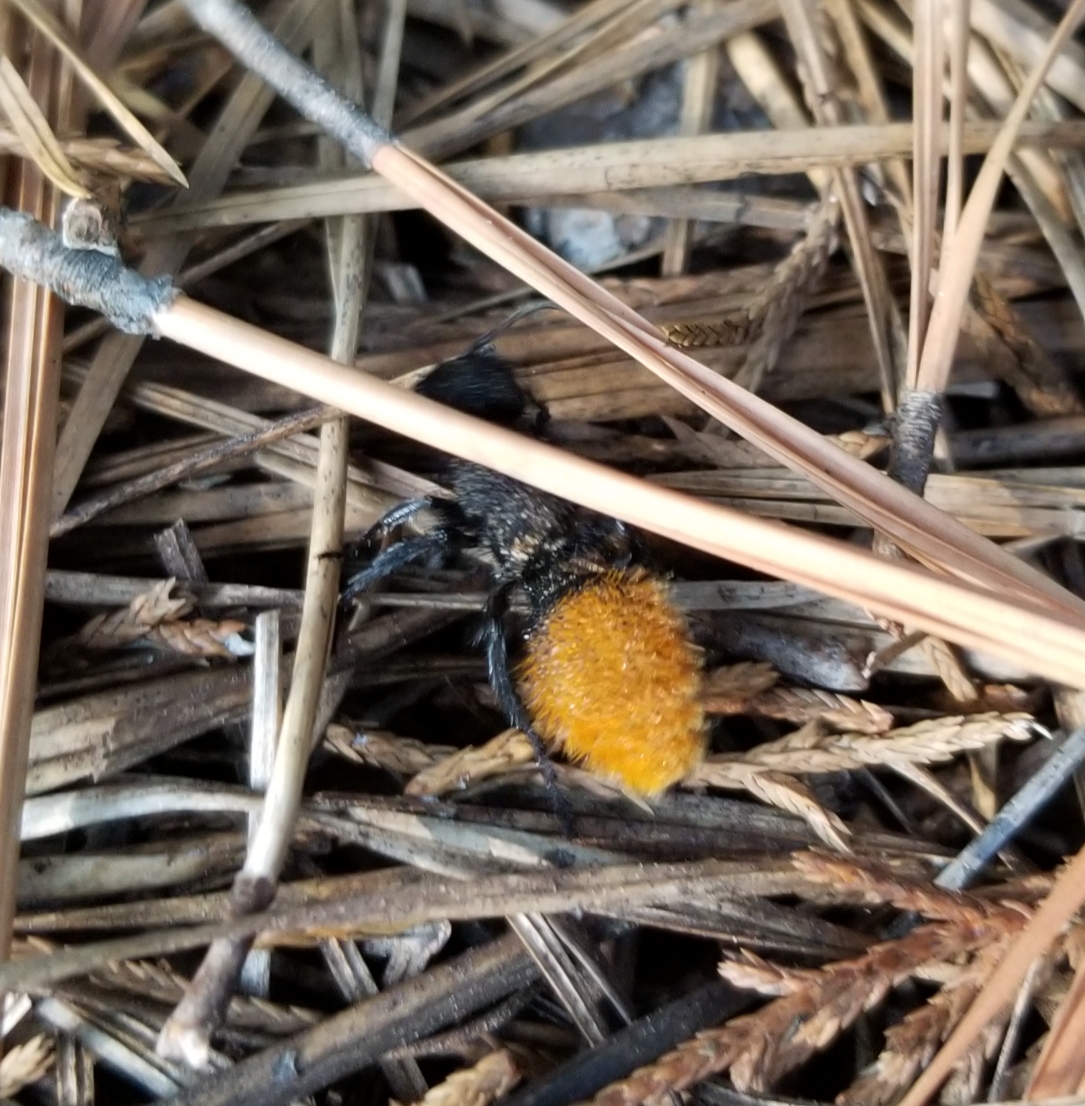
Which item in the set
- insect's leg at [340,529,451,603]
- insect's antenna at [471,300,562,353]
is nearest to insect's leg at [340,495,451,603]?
insect's leg at [340,529,451,603]

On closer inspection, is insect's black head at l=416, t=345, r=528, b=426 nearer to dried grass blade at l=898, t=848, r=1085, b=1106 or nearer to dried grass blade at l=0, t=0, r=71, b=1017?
dried grass blade at l=0, t=0, r=71, b=1017

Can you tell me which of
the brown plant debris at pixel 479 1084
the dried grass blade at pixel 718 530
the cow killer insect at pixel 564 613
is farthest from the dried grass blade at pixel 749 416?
the brown plant debris at pixel 479 1084

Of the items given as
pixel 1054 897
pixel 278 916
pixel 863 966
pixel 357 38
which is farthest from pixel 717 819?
pixel 357 38

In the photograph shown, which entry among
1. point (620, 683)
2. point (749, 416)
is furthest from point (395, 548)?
point (749, 416)

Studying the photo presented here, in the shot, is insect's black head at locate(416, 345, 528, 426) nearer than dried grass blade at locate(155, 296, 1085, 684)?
No

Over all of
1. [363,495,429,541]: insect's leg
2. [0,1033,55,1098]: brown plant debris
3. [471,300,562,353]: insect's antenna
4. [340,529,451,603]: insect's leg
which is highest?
[471,300,562,353]: insect's antenna

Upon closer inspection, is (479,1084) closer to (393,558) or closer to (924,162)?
(393,558)

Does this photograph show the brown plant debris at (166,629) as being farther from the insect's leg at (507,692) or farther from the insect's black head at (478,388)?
the insect's black head at (478,388)

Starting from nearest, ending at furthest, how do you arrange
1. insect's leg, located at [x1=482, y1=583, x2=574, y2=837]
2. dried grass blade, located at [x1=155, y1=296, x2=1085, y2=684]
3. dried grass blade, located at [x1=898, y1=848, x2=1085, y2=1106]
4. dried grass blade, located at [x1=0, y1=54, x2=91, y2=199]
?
dried grass blade, located at [x1=155, y1=296, x2=1085, y2=684] → dried grass blade, located at [x1=898, y1=848, x2=1085, y2=1106] → dried grass blade, located at [x1=0, y1=54, x2=91, y2=199] → insect's leg, located at [x1=482, y1=583, x2=574, y2=837]
